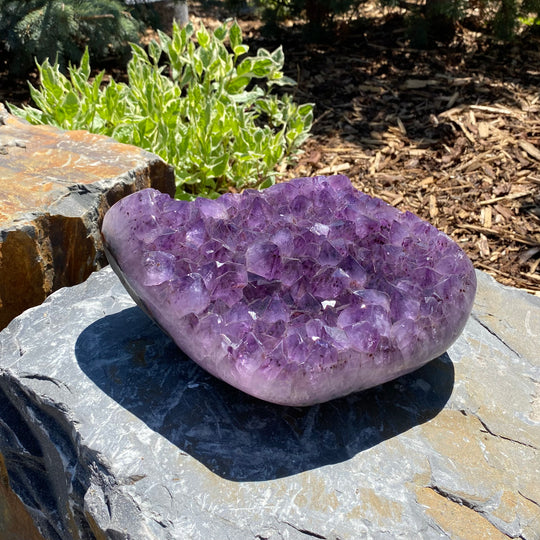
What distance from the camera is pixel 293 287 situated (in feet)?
5.16

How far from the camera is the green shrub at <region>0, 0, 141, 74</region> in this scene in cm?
434

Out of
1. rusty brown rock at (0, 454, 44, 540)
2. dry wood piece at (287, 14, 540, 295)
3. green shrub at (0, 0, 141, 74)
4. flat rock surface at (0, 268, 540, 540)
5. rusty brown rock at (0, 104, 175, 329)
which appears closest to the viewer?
flat rock surface at (0, 268, 540, 540)

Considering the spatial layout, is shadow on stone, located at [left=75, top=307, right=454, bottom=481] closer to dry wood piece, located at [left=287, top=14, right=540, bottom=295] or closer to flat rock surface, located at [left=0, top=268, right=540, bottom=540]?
flat rock surface, located at [left=0, top=268, right=540, bottom=540]

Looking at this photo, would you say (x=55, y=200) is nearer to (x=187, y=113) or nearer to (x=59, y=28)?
(x=187, y=113)

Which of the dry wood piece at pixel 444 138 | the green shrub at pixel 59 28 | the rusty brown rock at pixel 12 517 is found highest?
the green shrub at pixel 59 28

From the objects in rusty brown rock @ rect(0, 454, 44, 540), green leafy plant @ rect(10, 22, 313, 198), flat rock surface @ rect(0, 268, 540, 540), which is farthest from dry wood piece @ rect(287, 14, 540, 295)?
rusty brown rock @ rect(0, 454, 44, 540)

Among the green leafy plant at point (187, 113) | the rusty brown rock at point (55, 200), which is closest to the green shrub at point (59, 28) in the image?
the green leafy plant at point (187, 113)

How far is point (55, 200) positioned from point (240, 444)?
107 cm

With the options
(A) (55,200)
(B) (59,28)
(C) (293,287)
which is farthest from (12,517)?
(B) (59,28)

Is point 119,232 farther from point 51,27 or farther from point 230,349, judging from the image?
point 51,27

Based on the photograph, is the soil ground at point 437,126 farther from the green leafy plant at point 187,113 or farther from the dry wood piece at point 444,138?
the green leafy plant at point 187,113

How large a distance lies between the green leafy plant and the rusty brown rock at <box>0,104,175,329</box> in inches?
17.2

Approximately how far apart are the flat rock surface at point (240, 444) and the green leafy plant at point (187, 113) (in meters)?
1.31

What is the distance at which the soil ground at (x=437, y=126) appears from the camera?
3.26m
